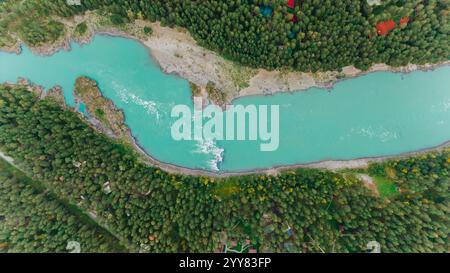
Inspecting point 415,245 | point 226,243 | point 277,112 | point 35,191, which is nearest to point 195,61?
point 277,112

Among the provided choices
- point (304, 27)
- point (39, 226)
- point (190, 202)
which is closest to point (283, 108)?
point (304, 27)

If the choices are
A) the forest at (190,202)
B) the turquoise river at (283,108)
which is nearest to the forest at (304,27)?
the turquoise river at (283,108)

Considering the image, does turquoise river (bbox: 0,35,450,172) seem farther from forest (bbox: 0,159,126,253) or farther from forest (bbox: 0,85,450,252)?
forest (bbox: 0,159,126,253)

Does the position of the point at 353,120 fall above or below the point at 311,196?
above

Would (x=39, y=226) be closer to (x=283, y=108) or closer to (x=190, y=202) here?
(x=190, y=202)

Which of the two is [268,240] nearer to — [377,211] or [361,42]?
[377,211]

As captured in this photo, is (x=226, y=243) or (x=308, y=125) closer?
(x=226, y=243)
